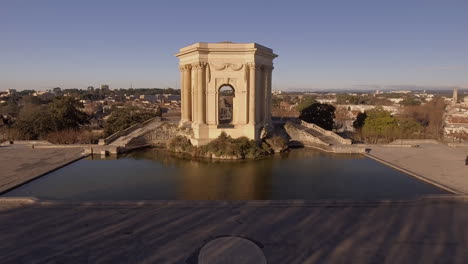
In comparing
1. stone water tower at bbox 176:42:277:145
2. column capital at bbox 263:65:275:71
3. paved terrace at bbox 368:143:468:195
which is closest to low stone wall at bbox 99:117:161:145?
stone water tower at bbox 176:42:277:145

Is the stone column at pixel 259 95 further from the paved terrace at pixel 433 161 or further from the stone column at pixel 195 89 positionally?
the paved terrace at pixel 433 161

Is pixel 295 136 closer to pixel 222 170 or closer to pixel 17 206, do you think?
pixel 222 170

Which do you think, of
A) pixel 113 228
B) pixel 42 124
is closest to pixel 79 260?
pixel 113 228

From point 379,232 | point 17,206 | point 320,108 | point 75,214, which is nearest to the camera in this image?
point 379,232

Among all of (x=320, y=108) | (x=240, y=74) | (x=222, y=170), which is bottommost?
(x=222, y=170)

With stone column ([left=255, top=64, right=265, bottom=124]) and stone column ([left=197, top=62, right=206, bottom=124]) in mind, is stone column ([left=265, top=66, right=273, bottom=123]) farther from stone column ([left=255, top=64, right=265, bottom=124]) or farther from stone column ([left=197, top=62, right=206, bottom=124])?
stone column ([left=197, top=62, right=206, bottom=124])
